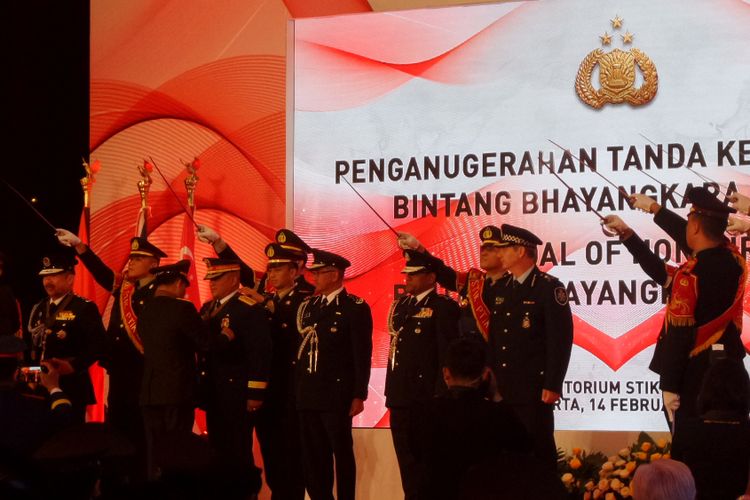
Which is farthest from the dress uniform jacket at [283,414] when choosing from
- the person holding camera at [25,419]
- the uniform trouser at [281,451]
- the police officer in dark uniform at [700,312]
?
the person holding camera at [25,419]

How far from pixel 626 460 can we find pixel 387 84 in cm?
295

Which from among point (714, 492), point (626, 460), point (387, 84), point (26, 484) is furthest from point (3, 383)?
point (387, 84)

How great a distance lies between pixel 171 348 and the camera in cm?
657

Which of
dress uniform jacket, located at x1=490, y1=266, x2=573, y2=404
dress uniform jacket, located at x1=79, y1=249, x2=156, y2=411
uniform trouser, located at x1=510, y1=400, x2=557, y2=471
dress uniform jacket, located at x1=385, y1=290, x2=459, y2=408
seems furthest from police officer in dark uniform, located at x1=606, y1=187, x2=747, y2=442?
dress uniform jacket, located at x1=79, y1=249, x2=156, y2=411

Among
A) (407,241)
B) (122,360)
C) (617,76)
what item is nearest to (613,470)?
(407,241)

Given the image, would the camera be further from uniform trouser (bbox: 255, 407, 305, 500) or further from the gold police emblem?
the gold police emblem

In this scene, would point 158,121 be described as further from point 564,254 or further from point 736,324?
point 736,324

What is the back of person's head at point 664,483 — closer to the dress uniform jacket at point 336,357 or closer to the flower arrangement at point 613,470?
the flower arrangement at point 613,470

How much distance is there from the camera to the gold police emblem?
7191 mm

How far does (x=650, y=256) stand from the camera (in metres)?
5.80

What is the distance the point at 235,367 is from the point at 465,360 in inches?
120

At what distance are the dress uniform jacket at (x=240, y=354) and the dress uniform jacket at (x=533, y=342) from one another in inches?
55.1

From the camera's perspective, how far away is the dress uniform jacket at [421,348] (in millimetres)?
6375

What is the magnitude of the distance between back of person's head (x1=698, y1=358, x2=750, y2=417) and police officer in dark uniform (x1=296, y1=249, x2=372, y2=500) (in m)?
2.57
